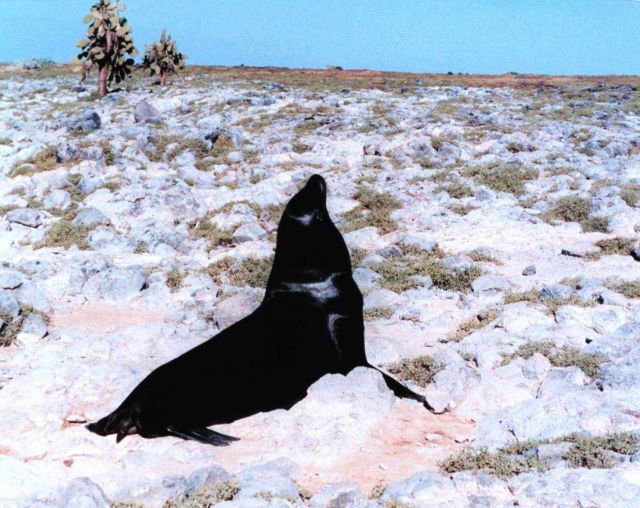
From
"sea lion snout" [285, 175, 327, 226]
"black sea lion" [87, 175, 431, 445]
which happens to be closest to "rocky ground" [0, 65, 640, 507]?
"black sea lion" [87, 175, 431, 445]

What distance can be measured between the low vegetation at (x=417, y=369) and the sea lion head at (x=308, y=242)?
3.45ft

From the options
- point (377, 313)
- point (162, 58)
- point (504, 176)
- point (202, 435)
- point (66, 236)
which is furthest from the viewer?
point (162, 58)

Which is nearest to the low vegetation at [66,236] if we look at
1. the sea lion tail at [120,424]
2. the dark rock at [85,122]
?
the sea lion tail at [120,424]

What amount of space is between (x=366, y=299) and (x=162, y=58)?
28680 millimetres

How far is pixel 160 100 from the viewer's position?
24.6m

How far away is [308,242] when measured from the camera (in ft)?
17.1

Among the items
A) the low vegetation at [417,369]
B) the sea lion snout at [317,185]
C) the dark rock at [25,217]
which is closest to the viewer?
the sea lion snout at [317,185]

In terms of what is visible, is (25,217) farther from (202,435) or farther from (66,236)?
(202,435)

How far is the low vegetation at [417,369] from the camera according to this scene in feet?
18.6

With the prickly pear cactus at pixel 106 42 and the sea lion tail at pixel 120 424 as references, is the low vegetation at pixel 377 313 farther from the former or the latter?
the prickly pear cactus at pixel 106 42

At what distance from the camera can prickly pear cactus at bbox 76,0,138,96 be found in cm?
2714

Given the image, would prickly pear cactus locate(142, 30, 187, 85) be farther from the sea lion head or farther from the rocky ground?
the sea lion head

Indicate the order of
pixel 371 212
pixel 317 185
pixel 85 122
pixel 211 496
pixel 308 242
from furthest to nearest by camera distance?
pixel 85 122, pixel 371 212, pixel 308 242, pixel 317 185, pixel 211 496

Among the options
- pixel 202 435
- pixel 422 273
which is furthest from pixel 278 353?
pixel 422 273
